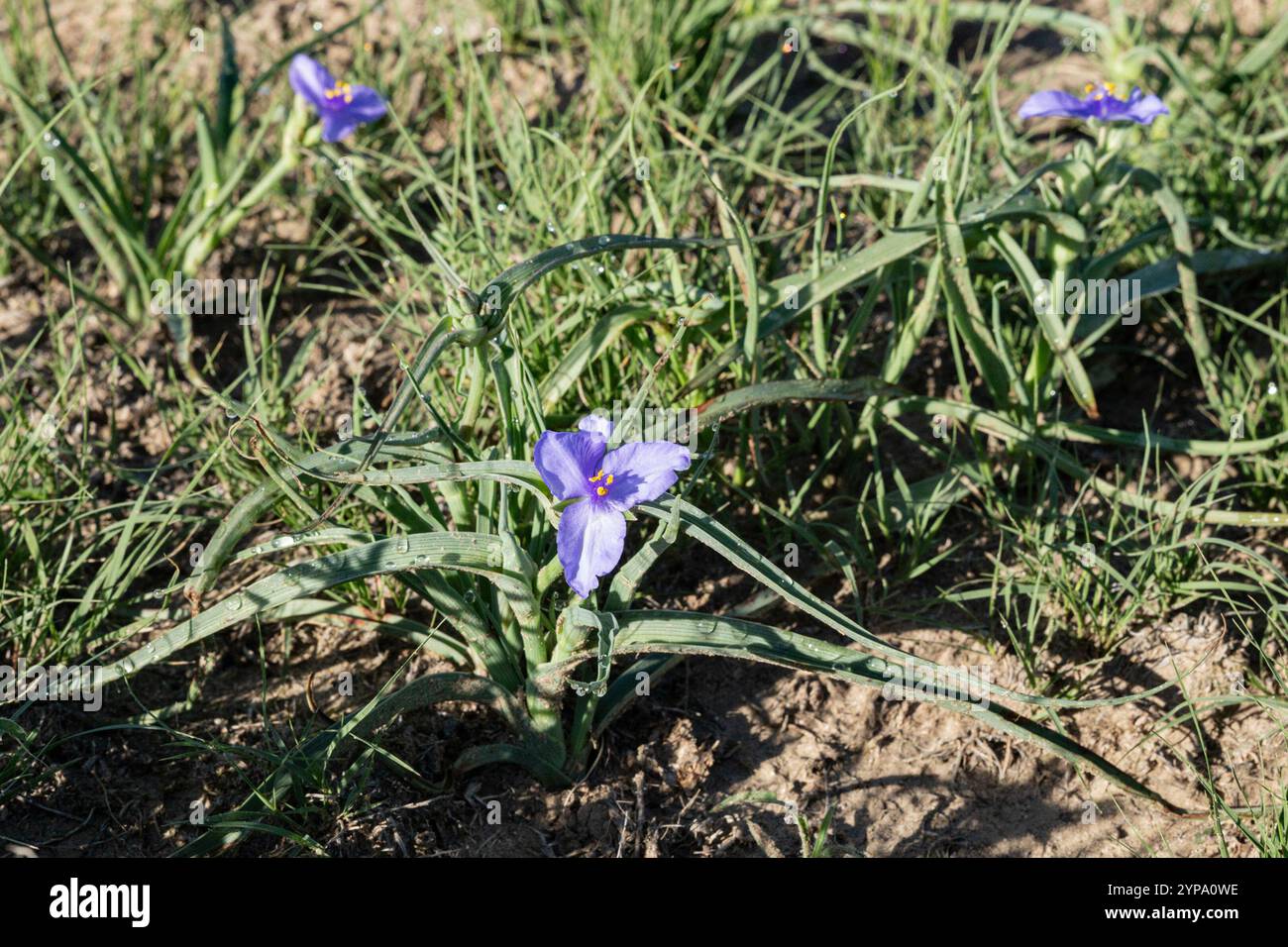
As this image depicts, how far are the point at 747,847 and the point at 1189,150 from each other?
190 cm

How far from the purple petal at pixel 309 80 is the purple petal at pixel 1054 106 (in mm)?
1193

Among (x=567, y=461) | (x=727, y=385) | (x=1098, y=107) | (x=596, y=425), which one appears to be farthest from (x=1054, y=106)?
(x=567, y=461)

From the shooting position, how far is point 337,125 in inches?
83.1

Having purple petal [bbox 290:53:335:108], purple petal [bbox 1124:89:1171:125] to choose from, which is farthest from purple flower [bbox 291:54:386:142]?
purple petal [bbox 1124:89:1171:125]

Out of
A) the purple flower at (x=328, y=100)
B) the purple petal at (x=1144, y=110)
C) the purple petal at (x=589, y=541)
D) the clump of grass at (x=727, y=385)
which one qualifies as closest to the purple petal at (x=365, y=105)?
the purple flower at (x=328, y=100)

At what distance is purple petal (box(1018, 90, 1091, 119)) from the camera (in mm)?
2059

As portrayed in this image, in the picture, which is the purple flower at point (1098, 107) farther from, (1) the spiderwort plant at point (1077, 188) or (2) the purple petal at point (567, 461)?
(2) the purple petal at point (567, 461)

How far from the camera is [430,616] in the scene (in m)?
Answer: 2.00

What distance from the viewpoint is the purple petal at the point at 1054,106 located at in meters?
2.06

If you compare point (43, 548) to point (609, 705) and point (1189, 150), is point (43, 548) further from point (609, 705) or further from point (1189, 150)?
point (1189, 150)

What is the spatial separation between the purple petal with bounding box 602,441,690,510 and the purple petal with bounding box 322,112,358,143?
950 millimetres

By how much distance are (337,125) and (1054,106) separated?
4.01 ft

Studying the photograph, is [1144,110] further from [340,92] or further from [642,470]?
[340,92]

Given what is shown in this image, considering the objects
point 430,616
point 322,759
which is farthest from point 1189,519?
point 322,759
